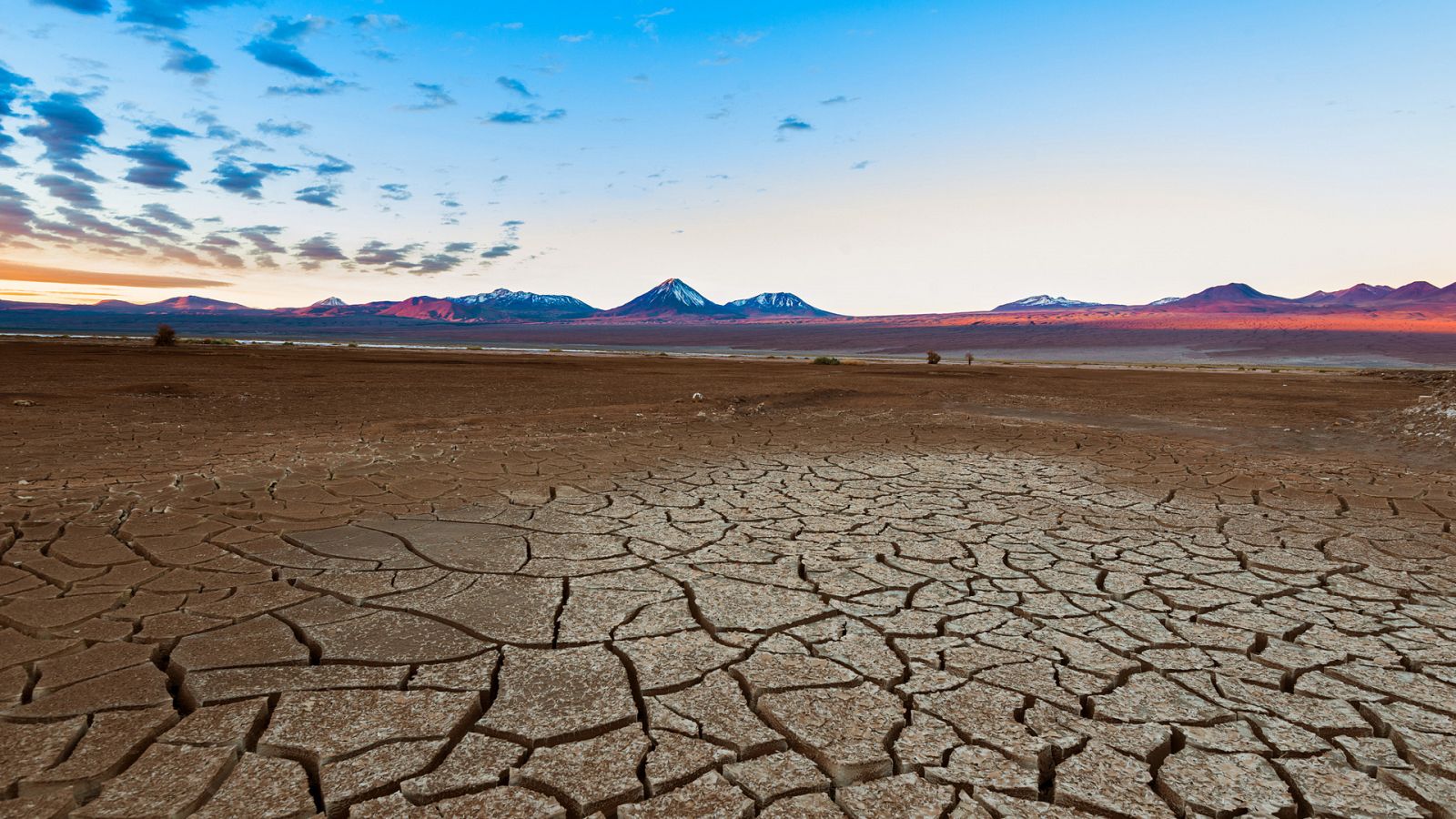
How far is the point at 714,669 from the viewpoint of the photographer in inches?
106

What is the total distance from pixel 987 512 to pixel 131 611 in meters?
4.80

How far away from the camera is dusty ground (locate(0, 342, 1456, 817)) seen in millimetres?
2027

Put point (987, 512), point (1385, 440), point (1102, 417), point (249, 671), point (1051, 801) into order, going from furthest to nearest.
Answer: point (1102, 417), point (1385, 440), point (987, 512), point (249, 671), point (1051, 801)

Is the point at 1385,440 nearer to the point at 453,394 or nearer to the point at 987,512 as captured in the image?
the point at 987,512

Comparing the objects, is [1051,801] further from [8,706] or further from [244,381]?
[244,381]

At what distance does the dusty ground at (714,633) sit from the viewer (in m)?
2.03

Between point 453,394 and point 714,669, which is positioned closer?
point 714,669

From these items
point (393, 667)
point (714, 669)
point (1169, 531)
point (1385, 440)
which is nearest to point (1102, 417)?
point (1385, 440)

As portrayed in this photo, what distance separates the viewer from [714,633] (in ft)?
9.84

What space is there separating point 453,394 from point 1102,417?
1089cm

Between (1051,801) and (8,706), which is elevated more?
(8,706)

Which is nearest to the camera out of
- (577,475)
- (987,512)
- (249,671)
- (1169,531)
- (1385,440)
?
(249,671)

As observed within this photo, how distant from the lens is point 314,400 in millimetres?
11148

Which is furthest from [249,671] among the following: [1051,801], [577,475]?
[577,475]
